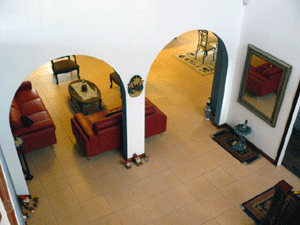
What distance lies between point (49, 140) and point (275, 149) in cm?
509

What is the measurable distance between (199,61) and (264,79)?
16.6 ft

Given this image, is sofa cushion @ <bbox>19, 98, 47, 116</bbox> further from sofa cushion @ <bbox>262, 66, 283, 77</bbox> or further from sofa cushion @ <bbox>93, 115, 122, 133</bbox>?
sofa cushion @ <bbox>262, 66, 283, 77</bbox>

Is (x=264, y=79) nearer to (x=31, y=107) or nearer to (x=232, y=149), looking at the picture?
(x=232, y=149)

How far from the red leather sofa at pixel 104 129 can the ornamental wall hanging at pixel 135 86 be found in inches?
40.5

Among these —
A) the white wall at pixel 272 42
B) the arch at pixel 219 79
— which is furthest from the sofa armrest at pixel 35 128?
the white wall at pixel 272 42

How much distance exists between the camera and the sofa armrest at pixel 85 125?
675 cm

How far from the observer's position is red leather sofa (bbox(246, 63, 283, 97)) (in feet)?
20.6

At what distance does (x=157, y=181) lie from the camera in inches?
257

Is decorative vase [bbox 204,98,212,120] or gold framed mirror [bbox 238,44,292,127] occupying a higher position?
gold framed mirror [bbox 238,44,292,127]

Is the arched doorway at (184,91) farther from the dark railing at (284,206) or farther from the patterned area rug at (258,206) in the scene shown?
the dark railing at (284,206)

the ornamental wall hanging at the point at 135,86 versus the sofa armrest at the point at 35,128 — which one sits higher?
the ornamental wall hanging at the point at 135,86

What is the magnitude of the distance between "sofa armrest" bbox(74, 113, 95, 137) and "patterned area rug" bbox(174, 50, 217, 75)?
5.06 meters

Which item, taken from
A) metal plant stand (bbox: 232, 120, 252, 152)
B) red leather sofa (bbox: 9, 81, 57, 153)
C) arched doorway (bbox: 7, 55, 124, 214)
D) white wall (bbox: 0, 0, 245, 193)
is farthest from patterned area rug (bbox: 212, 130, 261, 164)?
red leather sofa (bbox: 9, 81, 57, 153)

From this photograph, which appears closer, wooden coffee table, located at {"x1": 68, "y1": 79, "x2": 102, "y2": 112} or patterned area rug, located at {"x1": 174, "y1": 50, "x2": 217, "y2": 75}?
wooden coffee table, located at {"x1": 68, "y1": 79, "x2": 102, "y2": 112}
